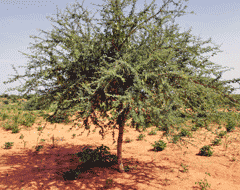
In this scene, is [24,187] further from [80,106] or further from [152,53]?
[152,53]

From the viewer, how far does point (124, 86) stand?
5.29 meters

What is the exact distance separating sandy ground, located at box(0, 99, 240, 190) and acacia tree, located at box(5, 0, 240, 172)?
1224 mm

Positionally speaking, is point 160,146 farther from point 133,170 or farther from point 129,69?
point 129,69

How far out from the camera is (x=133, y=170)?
721 cm

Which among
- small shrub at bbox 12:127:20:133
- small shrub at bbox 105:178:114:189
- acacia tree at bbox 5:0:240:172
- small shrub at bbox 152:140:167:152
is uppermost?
acacia tree at bbox 5:0:240:172

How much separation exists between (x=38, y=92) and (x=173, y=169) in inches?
256

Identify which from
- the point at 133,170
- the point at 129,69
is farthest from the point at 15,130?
the point at 129,69

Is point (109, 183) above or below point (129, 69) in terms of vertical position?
below

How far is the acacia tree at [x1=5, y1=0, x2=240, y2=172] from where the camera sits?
4512 mm

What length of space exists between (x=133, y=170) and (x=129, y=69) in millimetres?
4796

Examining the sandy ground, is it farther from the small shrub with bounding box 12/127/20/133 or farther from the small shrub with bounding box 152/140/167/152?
the small shrub with bounding box 12/127/20/133

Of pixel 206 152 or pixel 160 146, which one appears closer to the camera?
pixel 206 152

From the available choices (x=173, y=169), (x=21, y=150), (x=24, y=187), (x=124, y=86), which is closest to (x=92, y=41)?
(x=124, y=86)

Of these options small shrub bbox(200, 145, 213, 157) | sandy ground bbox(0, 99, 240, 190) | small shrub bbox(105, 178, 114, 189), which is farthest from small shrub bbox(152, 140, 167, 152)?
small shrub bbox(105, 178, 114, 189)
